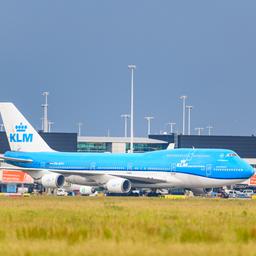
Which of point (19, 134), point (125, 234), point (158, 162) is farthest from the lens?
point (19, 134)

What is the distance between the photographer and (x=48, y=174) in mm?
109625

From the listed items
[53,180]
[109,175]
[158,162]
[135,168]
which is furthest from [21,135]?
[158,162]

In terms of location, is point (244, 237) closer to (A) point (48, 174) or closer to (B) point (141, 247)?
(B) point (141, 247)

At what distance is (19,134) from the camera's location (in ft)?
390

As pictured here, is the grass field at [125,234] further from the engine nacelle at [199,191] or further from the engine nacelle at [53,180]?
the engine nacelle at [199,191]

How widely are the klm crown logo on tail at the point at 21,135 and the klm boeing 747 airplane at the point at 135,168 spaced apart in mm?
1442

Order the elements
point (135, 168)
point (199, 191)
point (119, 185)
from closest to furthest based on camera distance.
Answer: point (119, 185), point (135, 168), point (199, 191)

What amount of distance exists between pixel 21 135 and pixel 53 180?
44.3 ft

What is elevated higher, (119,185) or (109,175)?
(109,175)

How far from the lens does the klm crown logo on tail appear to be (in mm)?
118125

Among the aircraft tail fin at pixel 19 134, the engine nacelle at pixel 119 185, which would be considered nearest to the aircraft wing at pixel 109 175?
the engine nacelle at pixel 119 185

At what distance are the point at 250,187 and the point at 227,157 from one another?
4832cm

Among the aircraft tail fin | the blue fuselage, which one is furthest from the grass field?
the aircraft tail fin

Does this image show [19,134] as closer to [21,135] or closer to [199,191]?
[21,135]
